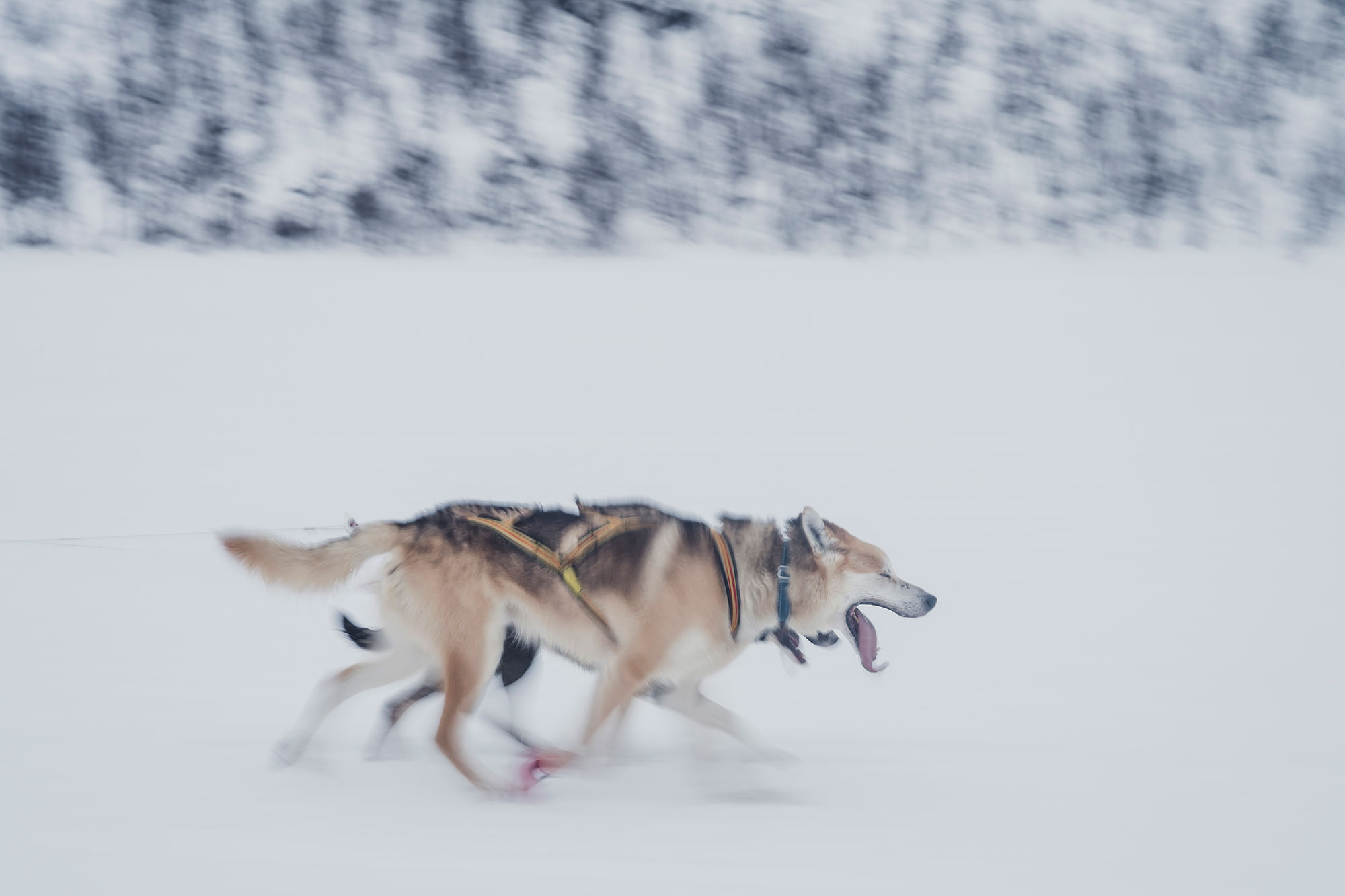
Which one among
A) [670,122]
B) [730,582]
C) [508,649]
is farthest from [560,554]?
[670,122]

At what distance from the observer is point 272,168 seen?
9617 mm

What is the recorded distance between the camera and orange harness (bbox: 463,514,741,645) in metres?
3.12

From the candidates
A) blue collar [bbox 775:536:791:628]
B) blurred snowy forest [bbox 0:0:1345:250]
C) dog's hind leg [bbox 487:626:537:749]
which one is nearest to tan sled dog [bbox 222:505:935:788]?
blue collar [bbox 775:536:791:628]

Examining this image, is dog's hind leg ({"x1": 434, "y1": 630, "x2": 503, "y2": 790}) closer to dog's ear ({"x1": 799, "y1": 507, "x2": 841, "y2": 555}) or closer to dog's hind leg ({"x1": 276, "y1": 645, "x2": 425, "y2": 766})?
dog's hind leg ({"x1": 276, "y1": 645, "x2": 425, "y2": 766})

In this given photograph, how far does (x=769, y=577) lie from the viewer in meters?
3.29

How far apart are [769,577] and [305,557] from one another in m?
1.38

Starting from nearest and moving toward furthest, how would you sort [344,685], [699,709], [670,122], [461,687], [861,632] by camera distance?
[461,687]
[344,685]
[699,709]
[861,632]
[670,122]

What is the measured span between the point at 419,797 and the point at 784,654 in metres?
1.27

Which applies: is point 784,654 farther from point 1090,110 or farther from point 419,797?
point 1090,110

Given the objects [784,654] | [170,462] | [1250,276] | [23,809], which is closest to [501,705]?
[784,654]

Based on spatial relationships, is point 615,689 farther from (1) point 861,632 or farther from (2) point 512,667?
(1) point 861,632

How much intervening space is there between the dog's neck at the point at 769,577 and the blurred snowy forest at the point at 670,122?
589 cm

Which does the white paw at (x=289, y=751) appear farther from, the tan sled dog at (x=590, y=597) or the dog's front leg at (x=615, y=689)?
the dog's front leg at (x=615, y=689)

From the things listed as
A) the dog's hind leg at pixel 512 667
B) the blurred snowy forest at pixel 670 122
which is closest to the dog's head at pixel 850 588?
the dog's hind leg at pixel 512 667
